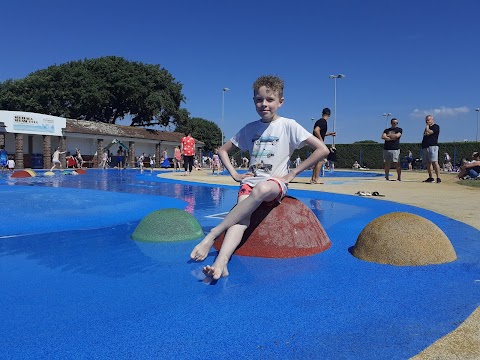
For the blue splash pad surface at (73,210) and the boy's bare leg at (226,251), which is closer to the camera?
the boy's bare leg at (226,251)

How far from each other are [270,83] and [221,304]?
2.14 metres

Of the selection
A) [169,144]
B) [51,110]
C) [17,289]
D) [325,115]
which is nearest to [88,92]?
[51,110]

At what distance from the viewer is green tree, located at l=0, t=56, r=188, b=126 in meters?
42.7

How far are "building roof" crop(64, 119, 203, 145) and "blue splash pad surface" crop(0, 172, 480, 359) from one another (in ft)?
101

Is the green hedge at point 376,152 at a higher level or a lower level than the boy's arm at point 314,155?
higher

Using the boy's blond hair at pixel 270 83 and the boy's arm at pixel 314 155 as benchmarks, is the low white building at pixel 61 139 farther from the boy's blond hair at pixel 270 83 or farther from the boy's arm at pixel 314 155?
the boy's arm at pixel 314 155

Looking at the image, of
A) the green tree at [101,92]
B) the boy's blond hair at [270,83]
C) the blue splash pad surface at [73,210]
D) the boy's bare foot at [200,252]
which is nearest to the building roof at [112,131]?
the green tree at [101,92]

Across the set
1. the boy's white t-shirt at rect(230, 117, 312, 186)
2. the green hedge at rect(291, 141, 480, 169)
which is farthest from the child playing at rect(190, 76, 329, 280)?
the green hedge at rect(291, 141, 480, 169)

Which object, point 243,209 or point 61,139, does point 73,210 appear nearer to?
point 243,209

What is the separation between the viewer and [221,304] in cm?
251

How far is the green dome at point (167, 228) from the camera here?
452 centimetres

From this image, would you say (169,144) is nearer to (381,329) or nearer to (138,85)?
(138,85)

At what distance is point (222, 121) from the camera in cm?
5038

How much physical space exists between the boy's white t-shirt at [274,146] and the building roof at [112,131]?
1208 inches
